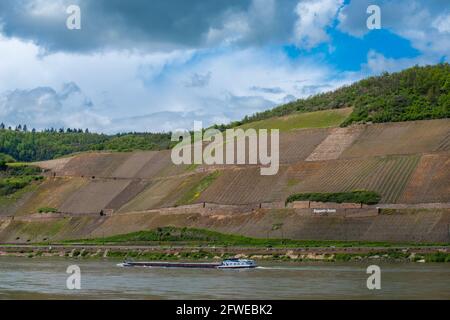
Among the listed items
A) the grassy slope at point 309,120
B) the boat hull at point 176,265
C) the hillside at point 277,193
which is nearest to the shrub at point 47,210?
the hillside at point 277,193

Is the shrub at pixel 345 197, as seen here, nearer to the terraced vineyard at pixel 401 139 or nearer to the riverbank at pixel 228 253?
the riverbank at pixel 228 253

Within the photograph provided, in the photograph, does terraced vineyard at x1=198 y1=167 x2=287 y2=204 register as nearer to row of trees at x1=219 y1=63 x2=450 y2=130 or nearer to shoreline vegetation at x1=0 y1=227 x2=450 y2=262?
shoreline vegetation at x1=0 y1=227 x2=450 y2=262

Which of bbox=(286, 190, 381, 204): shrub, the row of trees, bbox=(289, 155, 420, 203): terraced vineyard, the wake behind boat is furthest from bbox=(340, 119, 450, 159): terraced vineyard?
Answer: the wake behind boat

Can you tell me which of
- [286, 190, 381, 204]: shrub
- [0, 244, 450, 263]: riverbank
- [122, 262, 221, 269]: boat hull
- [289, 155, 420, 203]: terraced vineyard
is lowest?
[122, 262, 221, 269]: boat hull

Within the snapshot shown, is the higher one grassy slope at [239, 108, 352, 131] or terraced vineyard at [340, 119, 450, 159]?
grassy slope at [239, 108, 352, 131]

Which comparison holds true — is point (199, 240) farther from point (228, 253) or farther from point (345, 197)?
point (345, 197)
